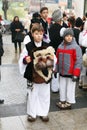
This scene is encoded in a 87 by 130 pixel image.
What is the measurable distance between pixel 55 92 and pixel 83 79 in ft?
2.37

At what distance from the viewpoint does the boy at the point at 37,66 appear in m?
5.11

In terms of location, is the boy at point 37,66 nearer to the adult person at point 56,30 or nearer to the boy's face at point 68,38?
the boy's face at point 68,38

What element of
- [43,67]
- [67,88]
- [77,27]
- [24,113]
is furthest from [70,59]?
[77,27]

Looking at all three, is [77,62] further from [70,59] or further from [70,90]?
[70,90]

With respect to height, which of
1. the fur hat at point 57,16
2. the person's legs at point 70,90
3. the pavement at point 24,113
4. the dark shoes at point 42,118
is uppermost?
the fur hat at point 57,16

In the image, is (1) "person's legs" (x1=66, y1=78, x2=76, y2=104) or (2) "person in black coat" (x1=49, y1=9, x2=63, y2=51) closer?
(1) "person's legs" (x1=66, y1=78, x2=76, y2=104)

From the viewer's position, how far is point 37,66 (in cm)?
511

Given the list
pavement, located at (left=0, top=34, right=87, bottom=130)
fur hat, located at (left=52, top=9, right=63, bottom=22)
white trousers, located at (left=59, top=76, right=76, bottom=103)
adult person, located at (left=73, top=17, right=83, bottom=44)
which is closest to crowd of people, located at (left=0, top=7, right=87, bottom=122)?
white trousers, located at (left=59, top=76, right=76, bottom=103)

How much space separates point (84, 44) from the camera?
643 centimetres

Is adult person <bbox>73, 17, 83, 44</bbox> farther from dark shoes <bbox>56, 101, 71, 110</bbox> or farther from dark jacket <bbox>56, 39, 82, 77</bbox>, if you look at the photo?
dark shoes <bbox>56, 101, 71, 110</bbox>

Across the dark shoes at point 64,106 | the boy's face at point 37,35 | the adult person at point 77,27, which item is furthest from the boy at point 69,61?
the adult person at point 77,27

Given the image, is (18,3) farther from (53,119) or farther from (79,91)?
(53,119)

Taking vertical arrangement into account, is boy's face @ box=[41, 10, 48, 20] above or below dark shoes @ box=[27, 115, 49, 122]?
above

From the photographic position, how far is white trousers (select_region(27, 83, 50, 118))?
529 cm
